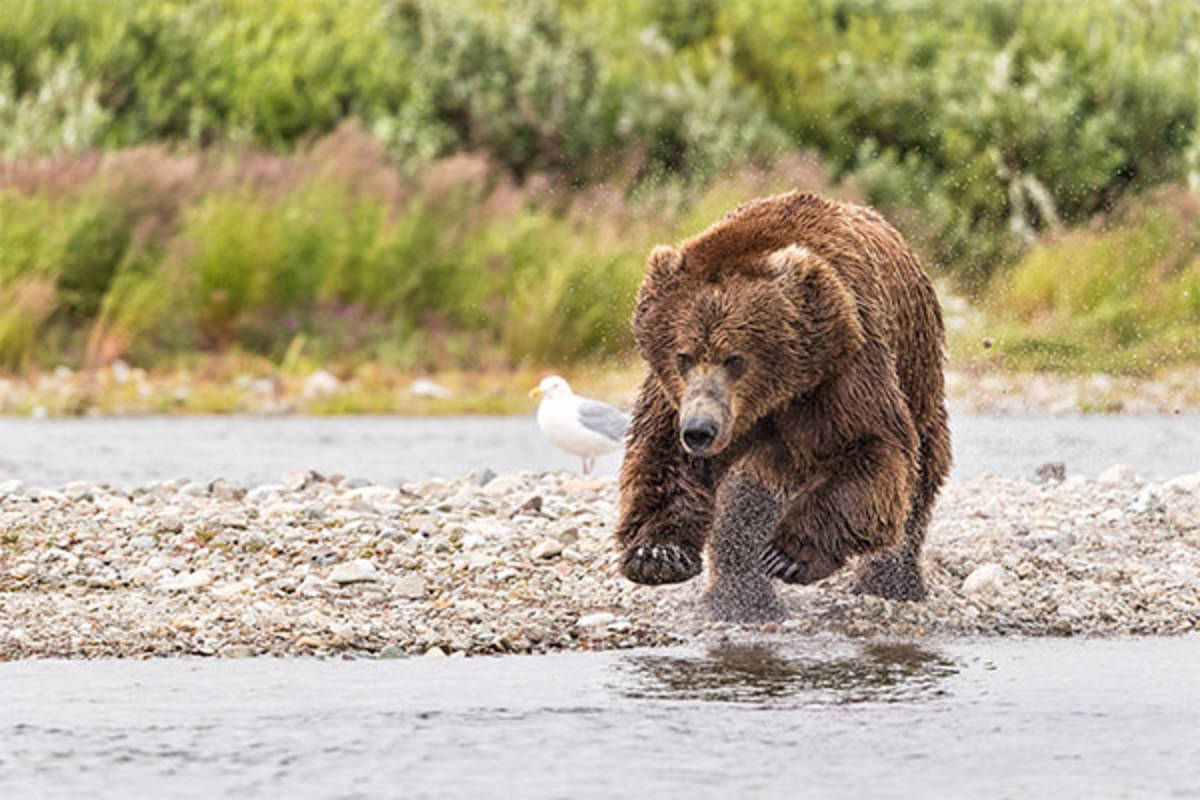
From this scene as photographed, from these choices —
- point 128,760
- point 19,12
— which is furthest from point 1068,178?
point 128,760

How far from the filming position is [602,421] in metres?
10.7

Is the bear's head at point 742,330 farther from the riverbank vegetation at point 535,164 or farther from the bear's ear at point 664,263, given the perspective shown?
the riverbank vegetation at point 535,164

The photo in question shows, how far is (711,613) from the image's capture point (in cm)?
695

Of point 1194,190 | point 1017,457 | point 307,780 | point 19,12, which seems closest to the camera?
point 307,780

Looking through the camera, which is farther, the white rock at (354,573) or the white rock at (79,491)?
the white rock at (79,491)

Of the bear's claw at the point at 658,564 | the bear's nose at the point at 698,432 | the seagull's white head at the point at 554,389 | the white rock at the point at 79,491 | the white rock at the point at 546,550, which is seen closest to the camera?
the bear's nose at the point at 698,432

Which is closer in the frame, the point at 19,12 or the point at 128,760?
the point at 128,760

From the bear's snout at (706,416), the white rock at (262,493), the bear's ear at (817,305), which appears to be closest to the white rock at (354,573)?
the bear's snout at (706,416)

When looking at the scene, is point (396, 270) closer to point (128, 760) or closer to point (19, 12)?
point (19, 12)

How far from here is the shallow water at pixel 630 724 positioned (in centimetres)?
490

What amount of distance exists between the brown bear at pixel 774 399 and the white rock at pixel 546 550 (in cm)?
103

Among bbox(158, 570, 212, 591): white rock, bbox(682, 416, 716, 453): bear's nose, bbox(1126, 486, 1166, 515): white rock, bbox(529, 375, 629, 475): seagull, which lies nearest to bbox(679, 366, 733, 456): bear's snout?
bbox(682, 416, 716, 453): bear's nose

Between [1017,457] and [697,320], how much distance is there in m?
7.39

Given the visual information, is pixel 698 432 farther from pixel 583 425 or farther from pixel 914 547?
pixel 583 425
